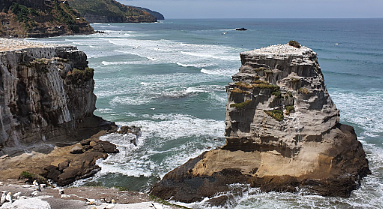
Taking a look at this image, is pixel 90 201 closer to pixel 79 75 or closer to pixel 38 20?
pixel 79 75

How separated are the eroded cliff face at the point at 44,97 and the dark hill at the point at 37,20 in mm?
77254

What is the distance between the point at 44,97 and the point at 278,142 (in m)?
13.2

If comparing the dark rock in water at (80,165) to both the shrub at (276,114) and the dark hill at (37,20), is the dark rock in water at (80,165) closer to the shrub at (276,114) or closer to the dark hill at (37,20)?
the shrub at (276,114)

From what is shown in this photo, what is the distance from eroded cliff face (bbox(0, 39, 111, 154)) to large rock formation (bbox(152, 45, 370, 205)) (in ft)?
25.0

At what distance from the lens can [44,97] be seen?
64.2 feet

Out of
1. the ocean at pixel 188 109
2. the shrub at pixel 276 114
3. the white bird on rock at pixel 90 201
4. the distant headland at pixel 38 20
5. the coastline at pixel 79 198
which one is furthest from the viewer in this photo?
the distant headland at pixel 38 20

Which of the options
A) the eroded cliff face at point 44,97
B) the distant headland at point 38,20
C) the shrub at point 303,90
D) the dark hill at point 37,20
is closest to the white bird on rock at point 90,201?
the eroded cliff face at point 44,97

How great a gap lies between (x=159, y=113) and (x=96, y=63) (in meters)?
24.7

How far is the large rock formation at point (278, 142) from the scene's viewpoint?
16.6m

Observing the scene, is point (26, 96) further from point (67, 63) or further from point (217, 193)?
point (217, 193)

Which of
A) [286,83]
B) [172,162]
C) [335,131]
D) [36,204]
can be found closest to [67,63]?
[172,162]

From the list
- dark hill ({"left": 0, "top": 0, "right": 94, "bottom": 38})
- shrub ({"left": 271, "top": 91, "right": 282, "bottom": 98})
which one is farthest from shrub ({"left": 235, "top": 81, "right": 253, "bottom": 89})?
dark hill ({"left": 0, "top": 0, "right": 94, "bottom": 38})

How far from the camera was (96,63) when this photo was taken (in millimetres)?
50219

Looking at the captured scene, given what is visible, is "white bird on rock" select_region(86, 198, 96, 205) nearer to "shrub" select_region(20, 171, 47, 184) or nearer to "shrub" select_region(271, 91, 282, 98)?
"shrub" select_region(20, 171, 47, 184)
